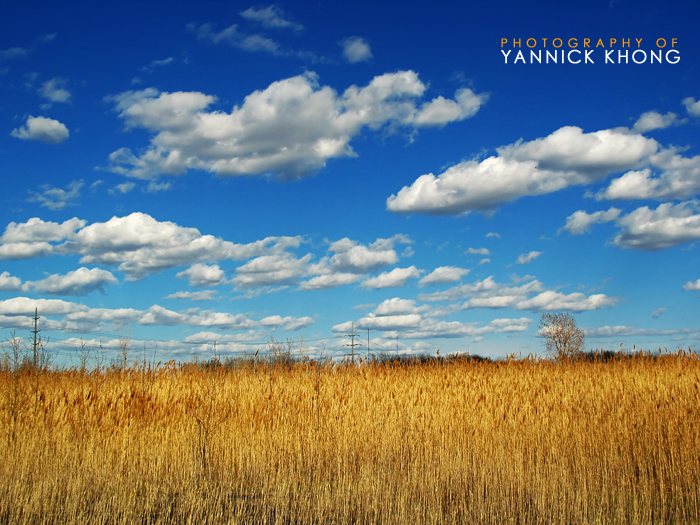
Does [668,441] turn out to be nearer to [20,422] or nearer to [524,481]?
[524,481]

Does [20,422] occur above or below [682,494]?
above

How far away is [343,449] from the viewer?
9.63 m

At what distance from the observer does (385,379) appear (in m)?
14.1

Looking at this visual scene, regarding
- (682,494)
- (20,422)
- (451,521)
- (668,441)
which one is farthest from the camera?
(20,422)

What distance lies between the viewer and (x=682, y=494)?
7.87 metres

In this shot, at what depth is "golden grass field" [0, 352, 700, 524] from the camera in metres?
7.21

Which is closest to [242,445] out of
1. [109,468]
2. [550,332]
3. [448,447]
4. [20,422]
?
[109,468]

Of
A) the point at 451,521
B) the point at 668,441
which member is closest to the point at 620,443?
the point at 668,441

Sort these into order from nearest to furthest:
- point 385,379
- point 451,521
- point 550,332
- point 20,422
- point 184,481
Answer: point 451,521, point 184,481, point 20,422, point 385,379, point 550,332

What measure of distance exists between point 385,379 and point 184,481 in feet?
22.2

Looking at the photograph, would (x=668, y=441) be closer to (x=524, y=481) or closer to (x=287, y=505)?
(x=524, y=481)

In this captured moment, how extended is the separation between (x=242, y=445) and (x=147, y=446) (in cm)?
172

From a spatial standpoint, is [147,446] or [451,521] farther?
[147,446]

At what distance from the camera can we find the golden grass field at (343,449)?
23.7 ft
